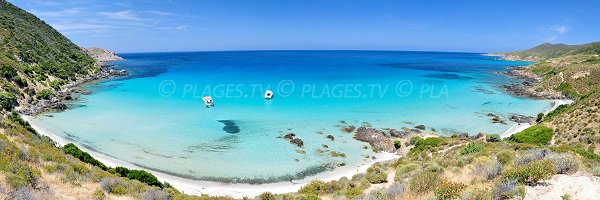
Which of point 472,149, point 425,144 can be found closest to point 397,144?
point 425,144

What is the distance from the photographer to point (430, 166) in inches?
661

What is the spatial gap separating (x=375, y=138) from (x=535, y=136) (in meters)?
12.8

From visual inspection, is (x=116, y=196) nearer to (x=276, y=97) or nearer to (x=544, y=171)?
(x=544, y=171)

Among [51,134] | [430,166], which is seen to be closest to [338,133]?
[430,166]

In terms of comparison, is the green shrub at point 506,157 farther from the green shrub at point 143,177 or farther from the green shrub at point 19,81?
the green shrub at point 19,81

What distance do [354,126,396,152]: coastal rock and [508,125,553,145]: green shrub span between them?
32.3 ft

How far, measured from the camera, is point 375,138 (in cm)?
3117

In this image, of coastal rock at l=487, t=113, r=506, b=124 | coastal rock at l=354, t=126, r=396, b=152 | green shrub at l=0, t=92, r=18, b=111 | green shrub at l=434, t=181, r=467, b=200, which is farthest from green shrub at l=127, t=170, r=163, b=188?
coastal rock at l=487, t=113, r=506, b=124

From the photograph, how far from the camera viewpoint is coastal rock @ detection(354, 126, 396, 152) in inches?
1151

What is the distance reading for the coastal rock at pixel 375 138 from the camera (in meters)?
29.2

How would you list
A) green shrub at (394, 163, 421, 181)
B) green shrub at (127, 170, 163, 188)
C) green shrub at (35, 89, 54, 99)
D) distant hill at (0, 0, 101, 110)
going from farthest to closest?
green shrub at (35, 89, 54, 99) → distant hill at (0, 0, 101, 110) → green shrub at (127, 170, 163, 188) → green shrub at (394, 163, 421, 181)

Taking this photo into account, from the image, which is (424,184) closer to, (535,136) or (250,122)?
(535,136)

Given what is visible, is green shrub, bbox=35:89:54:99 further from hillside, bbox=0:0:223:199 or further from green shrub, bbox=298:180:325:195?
green shrub, bbox=298:180:325:195

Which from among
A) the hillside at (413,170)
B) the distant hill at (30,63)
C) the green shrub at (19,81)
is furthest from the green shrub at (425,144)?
the green shrub at (19,81)
